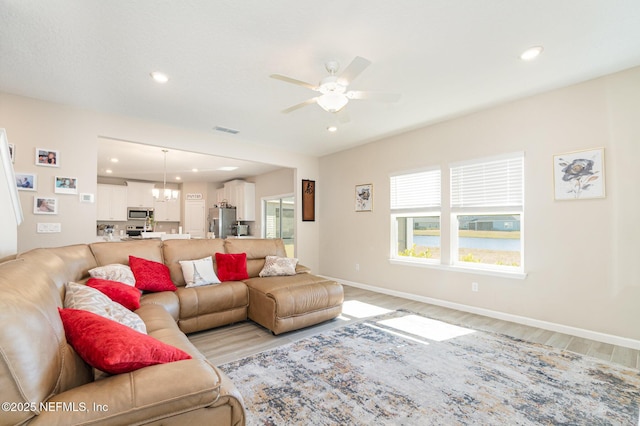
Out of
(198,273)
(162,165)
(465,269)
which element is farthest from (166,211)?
(465,269)

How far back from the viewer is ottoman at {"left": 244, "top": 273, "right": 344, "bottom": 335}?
311 centimetres

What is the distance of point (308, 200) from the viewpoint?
6234mm

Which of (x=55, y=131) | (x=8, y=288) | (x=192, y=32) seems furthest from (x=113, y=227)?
(x=8, y=288)

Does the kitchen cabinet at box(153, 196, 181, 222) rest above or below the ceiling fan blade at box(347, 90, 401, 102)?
below

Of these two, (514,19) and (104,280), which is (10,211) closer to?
(104,280)

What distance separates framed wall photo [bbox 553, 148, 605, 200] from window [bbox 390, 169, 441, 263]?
1446mm

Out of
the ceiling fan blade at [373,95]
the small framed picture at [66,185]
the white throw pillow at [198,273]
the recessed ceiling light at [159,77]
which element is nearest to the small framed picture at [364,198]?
the ceiling fan blade at [373,95]

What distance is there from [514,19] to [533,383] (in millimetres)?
2760

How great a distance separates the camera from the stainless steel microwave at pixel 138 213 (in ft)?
26.8

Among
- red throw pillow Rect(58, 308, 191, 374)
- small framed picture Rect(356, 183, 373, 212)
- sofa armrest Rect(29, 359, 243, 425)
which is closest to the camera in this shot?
sofa armrest Rect(29, 359, 243, 425)

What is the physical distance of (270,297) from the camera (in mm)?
3152

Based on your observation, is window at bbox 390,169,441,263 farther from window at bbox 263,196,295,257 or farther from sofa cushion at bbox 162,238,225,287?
window at bbox 263,196,295,257

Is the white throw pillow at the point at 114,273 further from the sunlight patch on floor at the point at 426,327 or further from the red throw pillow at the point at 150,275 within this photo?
the sunlight patch on floor at the point at 426,327

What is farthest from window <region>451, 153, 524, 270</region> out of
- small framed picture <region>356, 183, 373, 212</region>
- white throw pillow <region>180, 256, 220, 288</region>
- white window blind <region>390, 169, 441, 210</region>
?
white throw pillow <region>180, 256, 220, 288</region>
